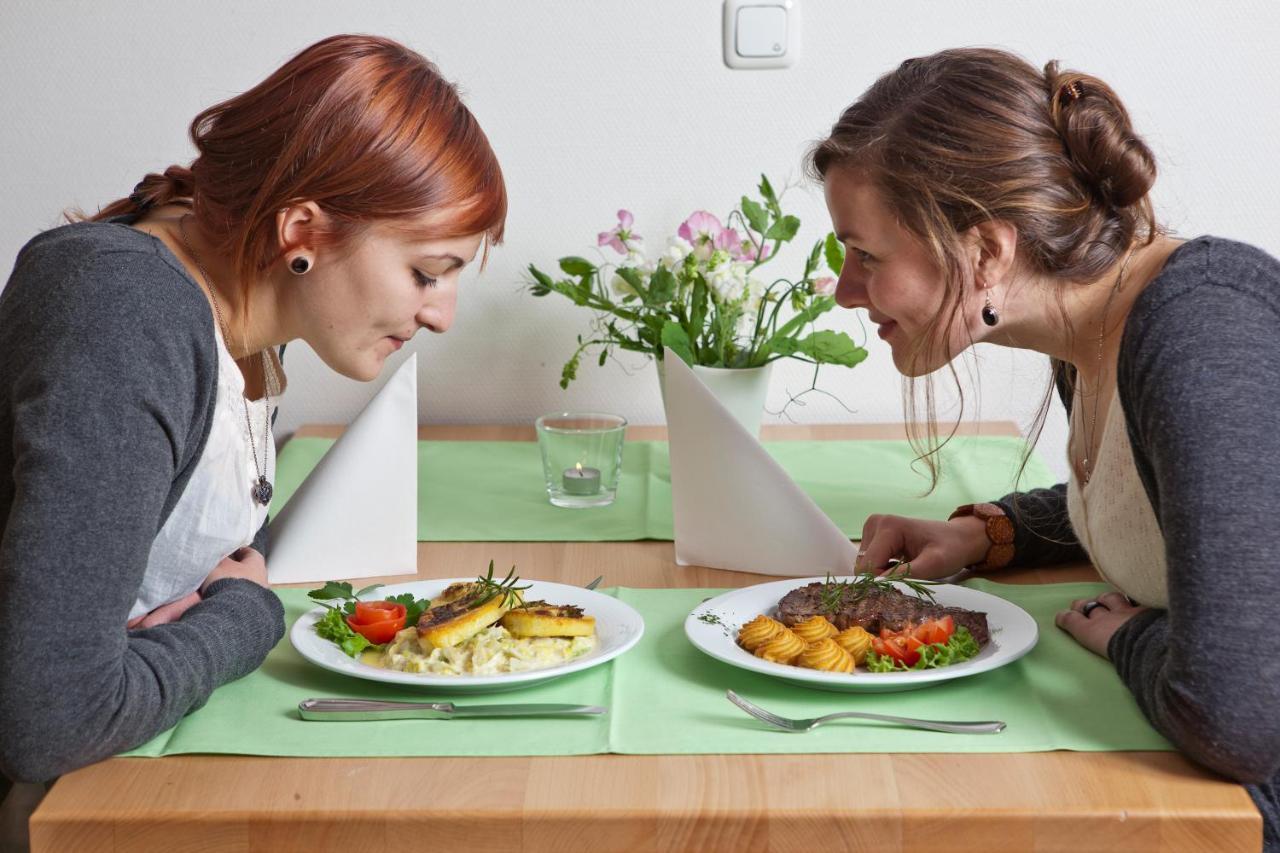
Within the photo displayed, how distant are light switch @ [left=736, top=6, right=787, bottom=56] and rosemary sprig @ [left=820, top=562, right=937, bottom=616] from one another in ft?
3.44

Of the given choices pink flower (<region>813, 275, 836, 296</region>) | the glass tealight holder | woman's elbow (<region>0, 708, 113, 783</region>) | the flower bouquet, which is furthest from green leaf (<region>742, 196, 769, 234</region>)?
woman's elbow (<region>0, 708, 113, 783</region>)

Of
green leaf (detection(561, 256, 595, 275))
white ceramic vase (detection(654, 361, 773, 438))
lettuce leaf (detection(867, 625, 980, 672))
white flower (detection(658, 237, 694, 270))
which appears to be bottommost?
lettuce leaf (detection(867, 625, 980, 672))

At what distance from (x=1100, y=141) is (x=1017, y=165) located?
0.07 meters

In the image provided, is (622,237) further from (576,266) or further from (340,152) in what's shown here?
(340,152)

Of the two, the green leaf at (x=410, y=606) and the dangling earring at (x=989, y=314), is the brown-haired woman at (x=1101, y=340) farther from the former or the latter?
the green leaf at (x=410, y=606)

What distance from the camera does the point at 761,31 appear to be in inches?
80.0

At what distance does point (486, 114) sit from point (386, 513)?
2.86 ft

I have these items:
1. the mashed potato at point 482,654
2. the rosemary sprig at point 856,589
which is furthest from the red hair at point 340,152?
the rosemary sprig at point 856,589

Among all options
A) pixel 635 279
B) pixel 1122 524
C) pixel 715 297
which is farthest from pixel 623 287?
pixel 1122 524

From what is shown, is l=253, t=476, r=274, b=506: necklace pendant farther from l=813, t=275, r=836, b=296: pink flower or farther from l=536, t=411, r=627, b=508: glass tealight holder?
l=813, t=275, r=836, b=296: pink flower

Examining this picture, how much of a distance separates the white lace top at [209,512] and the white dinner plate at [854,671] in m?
0.43

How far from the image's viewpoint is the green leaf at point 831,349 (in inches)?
66.6

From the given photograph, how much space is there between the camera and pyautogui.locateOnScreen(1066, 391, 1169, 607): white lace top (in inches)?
44.4

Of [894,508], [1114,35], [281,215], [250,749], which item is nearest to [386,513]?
[281,215]
